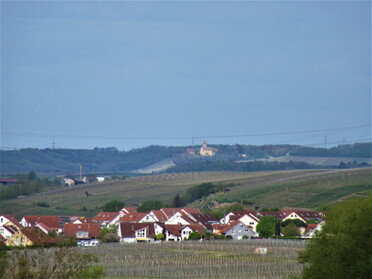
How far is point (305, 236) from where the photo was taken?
85.0 m

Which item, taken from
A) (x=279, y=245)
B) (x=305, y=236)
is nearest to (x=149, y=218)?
(x=305, y=236)

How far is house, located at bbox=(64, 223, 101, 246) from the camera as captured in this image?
3435 inches

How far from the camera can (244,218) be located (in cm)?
9612

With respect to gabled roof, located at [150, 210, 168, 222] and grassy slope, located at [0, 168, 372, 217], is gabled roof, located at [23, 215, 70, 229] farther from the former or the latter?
grassy slope, located at [0, 168, 372, 217]

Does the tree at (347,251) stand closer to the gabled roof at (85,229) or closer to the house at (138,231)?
the gabled roof at (85,229)

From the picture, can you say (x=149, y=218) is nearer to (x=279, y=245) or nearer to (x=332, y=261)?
(x=279, y=245)

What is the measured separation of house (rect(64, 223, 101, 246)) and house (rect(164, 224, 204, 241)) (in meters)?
6.72

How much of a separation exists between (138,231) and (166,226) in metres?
2.99

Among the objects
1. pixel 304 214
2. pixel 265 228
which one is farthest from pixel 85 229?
pixel 304 214

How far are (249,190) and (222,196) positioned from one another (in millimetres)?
6581

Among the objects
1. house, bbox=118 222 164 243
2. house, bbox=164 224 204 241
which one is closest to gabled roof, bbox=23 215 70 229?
house, bbox=118 222 164 243

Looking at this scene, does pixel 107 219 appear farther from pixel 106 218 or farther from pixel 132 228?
pixel 132 228

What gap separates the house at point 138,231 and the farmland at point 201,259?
13.7m

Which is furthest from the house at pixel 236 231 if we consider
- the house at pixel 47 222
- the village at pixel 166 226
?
the house at pixel 47 222
